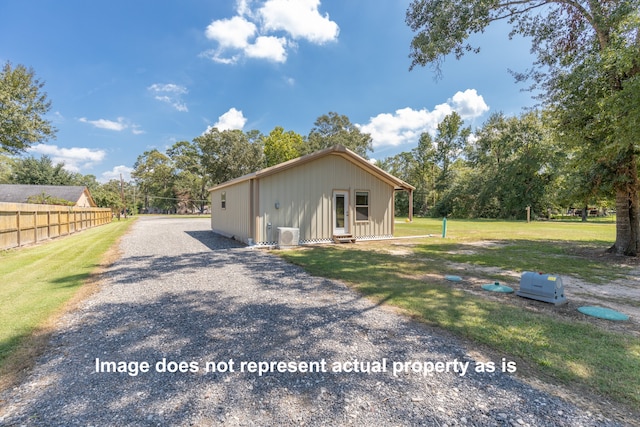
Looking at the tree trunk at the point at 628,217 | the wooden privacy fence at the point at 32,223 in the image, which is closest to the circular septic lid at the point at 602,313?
the tree trunk at the point at 628,217

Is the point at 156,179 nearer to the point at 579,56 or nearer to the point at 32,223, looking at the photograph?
the point at 32,223

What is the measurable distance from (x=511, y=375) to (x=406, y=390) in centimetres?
98

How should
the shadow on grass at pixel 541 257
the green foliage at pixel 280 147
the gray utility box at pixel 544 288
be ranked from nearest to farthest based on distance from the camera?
1. the gray utility box at pixel 544 288
2. the shadow on grass at pixel 541 257
3. the green foliage at pixel 280 147

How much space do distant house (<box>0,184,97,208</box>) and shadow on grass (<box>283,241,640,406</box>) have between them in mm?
29871

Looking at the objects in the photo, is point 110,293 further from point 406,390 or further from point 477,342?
point 477,342

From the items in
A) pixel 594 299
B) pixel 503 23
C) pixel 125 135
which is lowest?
pixel 594 299

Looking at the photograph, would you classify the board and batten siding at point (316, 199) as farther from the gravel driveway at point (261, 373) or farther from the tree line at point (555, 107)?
the gravel driveway at point (261, 373)

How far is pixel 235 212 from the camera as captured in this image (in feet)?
40.8

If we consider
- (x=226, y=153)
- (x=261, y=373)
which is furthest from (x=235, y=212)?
(x=226, y=153)

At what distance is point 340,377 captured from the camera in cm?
249

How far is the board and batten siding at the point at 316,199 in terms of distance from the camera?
34.2ft

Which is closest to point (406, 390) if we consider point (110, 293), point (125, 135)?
point (110, 293)

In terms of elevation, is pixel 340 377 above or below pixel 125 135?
below

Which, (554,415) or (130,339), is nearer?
(554,415)
